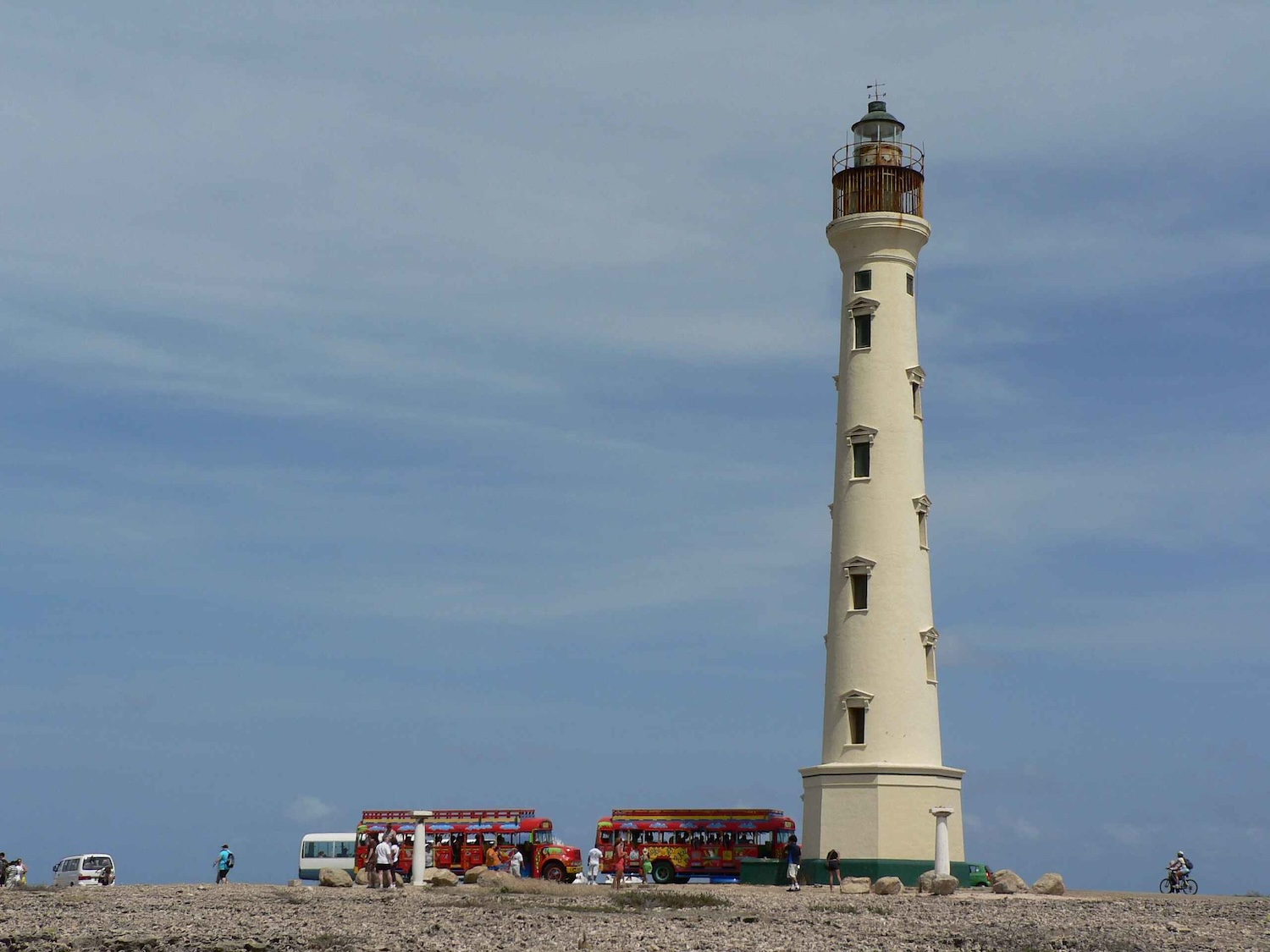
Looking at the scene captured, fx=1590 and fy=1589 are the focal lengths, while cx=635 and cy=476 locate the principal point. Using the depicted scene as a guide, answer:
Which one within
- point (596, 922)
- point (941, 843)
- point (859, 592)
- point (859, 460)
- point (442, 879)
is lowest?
point (596, 922)

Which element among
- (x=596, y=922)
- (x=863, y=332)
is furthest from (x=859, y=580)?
(x=596, y=922)

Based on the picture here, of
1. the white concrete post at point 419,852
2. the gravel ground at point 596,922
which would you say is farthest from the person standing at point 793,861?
the white concrete post at point 419,852

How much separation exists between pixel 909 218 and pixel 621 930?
28549 millimetres

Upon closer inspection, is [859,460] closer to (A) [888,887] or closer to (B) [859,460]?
Result: (B) [859,460]

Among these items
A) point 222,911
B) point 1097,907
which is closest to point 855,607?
point 1097,907

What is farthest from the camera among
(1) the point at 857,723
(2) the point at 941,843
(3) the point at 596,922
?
(1) the point at 857,723

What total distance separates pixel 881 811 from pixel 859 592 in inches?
277

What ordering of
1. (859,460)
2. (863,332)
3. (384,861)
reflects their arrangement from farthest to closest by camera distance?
(863,332) < (859,460) < (384,861)

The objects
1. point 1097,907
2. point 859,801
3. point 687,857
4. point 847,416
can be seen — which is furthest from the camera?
point 687,857

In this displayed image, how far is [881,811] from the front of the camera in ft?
163

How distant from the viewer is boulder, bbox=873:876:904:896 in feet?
152

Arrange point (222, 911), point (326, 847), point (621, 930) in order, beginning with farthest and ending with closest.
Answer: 1. point (326, 847)
2. point (222, 911)
3. point (621, 930)

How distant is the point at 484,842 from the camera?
2389 inches

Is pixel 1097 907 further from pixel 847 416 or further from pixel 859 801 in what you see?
pixel 847 416
